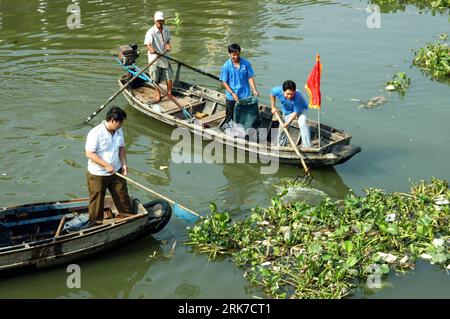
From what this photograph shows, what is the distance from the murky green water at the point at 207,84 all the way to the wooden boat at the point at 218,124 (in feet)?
1.63

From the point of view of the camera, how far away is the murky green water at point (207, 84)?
9.30 meters

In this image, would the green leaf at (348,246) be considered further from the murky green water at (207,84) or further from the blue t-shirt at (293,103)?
the blue t-shirt at (293,103)

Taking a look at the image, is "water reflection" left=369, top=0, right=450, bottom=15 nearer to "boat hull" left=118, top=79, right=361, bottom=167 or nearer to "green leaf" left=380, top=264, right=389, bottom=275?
"boat hull" left=118, top=79, right=361, bottom=167

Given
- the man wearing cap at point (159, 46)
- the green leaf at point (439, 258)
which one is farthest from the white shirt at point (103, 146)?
the man wearing cap at point (159, 46)

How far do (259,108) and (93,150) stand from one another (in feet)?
16.7

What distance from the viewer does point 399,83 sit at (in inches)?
623

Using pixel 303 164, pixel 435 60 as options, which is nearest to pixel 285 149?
pixel 303 164

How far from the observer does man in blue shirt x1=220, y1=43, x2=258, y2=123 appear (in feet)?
40.6

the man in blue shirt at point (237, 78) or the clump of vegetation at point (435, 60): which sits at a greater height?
the man in blue shirt at point (237, 78)

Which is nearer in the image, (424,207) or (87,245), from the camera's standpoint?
(87,245)
